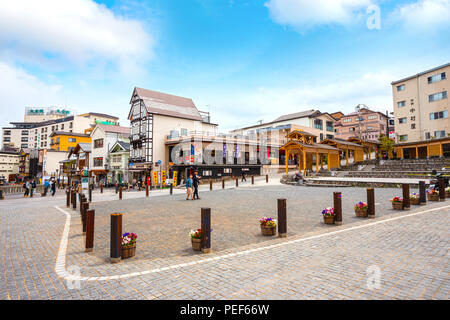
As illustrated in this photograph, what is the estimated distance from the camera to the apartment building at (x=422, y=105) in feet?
108

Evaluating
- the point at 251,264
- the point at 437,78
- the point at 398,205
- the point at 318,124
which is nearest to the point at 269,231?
the point at 251,264

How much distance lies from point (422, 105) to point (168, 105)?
129 feet

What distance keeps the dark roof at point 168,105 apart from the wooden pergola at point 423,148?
108 feet

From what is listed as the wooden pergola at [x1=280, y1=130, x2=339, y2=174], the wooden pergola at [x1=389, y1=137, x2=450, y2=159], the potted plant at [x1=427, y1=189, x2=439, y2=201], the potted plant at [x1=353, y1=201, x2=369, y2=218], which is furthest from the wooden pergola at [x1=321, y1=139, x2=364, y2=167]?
the potted plant at [x1=353, y1=201, x2=369, y2=218]

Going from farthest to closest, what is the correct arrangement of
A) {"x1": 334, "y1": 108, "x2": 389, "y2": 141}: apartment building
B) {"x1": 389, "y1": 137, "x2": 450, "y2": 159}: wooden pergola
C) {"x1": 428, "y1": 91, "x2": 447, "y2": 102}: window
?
1. {"x1": 334, "y1": 108, "x2": 389, "y2": 141}: apartment building
2. {"x1": 428, "y1": 91, "x2": 447, "y2": 102}: window
3. {"x1": 389, "y1": 137, "x2": 450, "y2": 159}: wooden pergola

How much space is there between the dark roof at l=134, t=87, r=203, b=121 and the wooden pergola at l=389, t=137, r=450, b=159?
32.8 metres

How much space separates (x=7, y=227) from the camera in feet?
31.4

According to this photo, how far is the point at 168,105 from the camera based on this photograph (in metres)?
41.9

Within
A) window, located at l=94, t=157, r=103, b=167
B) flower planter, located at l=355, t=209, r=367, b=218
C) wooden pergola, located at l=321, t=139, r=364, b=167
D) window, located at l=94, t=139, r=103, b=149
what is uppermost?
window, located at l=94, t=139, r=103, b=149

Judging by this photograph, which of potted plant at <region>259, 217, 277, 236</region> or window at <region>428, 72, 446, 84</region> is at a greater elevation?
window at <region>428, 72, 446, 84</region>

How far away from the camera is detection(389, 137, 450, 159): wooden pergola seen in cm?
3015

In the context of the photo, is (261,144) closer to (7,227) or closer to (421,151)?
(421,151)

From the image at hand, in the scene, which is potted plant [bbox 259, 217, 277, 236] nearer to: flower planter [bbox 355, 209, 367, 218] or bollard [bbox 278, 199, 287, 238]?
bollard [bbox 278, 199, 287, 238]

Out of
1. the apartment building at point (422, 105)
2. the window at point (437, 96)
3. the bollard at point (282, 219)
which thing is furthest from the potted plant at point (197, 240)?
the window at point (437, 96)
